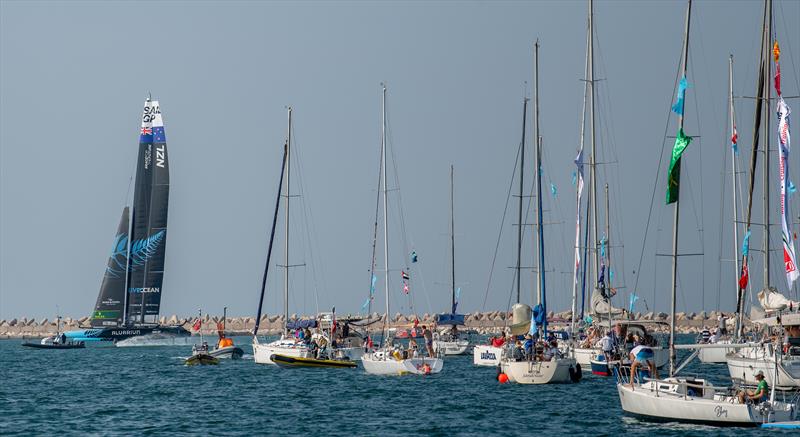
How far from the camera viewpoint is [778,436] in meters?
32.3

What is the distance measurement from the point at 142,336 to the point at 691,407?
238ft

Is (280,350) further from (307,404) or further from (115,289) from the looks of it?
(115,289)

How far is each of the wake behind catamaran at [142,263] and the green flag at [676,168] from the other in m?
70.1

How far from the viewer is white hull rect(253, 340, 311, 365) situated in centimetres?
6369

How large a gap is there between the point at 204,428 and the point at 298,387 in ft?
49.5

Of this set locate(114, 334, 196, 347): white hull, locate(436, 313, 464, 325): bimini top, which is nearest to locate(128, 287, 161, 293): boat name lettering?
locate(114, 334, 196, 347): white hull

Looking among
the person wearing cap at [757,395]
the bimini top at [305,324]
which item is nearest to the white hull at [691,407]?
the person wearing cap at [757,395]

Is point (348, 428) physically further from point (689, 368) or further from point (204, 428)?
point (689, 368)

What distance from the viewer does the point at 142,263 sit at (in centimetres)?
10425

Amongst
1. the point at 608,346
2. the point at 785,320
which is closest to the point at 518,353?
the point at 608,346

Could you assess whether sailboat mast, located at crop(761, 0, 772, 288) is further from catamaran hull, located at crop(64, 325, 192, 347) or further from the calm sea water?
catamaran hull, located at crop(64, 325, 192, 347)

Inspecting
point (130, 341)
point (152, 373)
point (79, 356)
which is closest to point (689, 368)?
point (152, 373)

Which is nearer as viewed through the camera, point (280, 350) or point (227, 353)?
point (280, 350)

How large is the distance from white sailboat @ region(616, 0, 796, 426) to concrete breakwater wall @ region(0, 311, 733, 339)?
91737 millimetres
